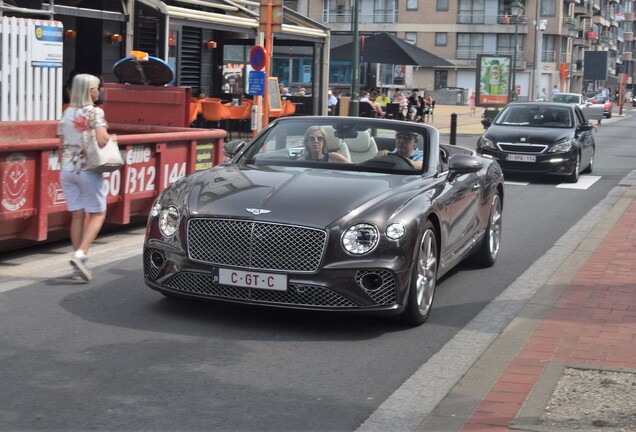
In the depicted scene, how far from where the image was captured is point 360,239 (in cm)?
717

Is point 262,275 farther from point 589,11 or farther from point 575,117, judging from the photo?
point 589,11

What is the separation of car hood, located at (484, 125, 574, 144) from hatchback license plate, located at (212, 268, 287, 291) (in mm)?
14196

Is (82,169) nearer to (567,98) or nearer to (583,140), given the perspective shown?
(583,140)

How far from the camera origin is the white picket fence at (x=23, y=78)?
15977mm

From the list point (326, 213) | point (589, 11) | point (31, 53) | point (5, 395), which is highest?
point (589, 11)

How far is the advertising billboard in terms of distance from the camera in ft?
159

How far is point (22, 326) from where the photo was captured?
23.7 ft

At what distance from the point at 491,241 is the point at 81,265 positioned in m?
3.86

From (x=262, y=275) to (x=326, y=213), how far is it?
1.90 ft

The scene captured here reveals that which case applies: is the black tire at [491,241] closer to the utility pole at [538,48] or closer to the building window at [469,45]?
the utility pole at [538,48]

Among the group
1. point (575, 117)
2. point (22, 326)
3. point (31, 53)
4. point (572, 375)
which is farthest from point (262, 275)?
point (575, 117)

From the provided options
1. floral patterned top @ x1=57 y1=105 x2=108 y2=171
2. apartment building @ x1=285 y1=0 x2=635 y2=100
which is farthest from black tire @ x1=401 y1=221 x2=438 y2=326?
apartment building @ x1=285 y1=0 x2=635 y2=100

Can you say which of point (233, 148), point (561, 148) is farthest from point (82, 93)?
point (561, 148)

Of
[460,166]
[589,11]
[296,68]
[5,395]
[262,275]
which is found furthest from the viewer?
[589,11]
